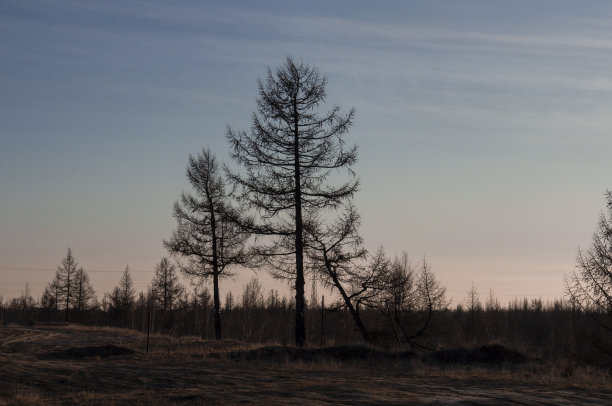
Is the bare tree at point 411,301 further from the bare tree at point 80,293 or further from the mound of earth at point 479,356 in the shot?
the bare tree at point 80,293

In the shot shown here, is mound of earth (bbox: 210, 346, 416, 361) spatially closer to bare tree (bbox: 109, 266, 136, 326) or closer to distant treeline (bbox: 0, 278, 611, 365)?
distant treeline (bbox: 0, 278, 611, 365)

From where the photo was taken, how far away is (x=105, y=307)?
90812mm

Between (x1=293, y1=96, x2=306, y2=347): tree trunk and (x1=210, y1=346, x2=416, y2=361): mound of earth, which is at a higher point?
(x1=293, y1=96, x2=306, y2=347): tree trunk

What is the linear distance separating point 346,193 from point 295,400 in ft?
42.6

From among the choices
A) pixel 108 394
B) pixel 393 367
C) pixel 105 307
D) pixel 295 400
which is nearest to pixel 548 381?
pixel 393 367

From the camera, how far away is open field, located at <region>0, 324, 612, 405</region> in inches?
456

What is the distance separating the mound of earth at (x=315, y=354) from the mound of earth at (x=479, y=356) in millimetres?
958

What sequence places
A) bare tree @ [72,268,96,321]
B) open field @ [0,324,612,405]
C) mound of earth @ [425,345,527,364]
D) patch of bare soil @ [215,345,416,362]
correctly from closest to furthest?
open field @ [0,324,612,405] < mound of earth @ [425,345,527,364] < patch of bare soil @ [215,345,416,362] < bare tree @ [72,268,96,321]

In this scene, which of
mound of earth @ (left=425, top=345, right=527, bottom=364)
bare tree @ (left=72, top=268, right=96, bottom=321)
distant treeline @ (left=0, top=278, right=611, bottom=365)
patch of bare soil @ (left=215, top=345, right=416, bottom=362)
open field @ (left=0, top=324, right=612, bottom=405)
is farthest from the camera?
bare tree @ (left=72, top=268, right=96, bottom=321)

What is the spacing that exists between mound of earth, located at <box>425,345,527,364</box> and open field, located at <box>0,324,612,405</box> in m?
0.50

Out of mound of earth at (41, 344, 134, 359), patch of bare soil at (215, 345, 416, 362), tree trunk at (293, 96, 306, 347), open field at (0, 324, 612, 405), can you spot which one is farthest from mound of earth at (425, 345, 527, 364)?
mound of earth at (41, 344, 134, 359)

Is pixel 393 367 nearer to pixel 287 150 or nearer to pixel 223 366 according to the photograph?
pixel 223 366

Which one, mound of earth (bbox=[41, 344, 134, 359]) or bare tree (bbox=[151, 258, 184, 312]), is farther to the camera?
bare tree (bbox=[151, 258, 184, 312])

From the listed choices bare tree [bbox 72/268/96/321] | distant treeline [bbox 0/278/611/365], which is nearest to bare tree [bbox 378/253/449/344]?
distant treeline [bbox 0/278/611/365]
